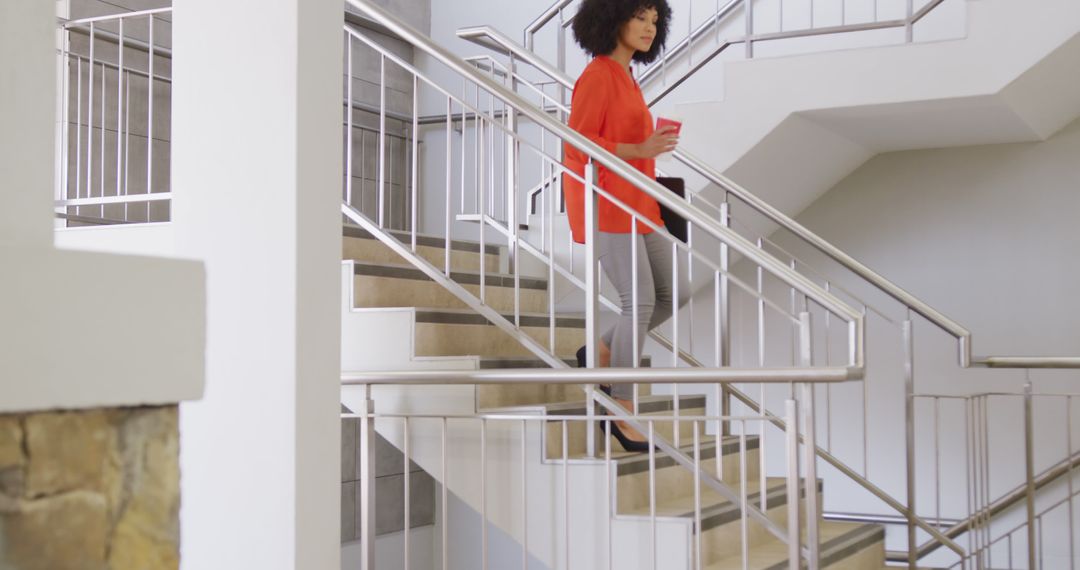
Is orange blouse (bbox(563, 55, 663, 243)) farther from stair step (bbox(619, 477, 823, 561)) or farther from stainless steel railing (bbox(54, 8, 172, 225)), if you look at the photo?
stainless steel railing (bbox(54, 8, 172, 225))

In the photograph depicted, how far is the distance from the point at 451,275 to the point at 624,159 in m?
0.90

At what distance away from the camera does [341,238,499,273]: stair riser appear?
438cm

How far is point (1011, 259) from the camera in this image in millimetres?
6527

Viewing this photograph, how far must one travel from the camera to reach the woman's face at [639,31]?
13.2ft

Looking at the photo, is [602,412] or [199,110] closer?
[199,110]

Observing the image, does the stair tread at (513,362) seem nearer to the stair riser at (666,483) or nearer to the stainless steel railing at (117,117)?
the stair riser at (666,483)

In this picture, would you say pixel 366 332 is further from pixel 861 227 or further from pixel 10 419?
pixel 861 227

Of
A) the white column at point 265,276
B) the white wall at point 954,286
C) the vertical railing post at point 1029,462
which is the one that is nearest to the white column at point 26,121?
the white column at point 265,276

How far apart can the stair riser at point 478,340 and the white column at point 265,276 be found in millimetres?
1280

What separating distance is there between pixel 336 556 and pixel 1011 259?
16.6ft

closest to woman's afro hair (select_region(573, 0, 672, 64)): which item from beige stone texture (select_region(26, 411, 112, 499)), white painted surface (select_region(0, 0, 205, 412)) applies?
white painted surface (select_region(0, 0, 205, 412))

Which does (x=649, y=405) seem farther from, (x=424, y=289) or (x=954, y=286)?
(x=954, y=286)

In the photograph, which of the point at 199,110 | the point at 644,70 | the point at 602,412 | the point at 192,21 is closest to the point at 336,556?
the point at 199,110

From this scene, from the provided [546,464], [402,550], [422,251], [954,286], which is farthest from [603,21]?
[402,550]
